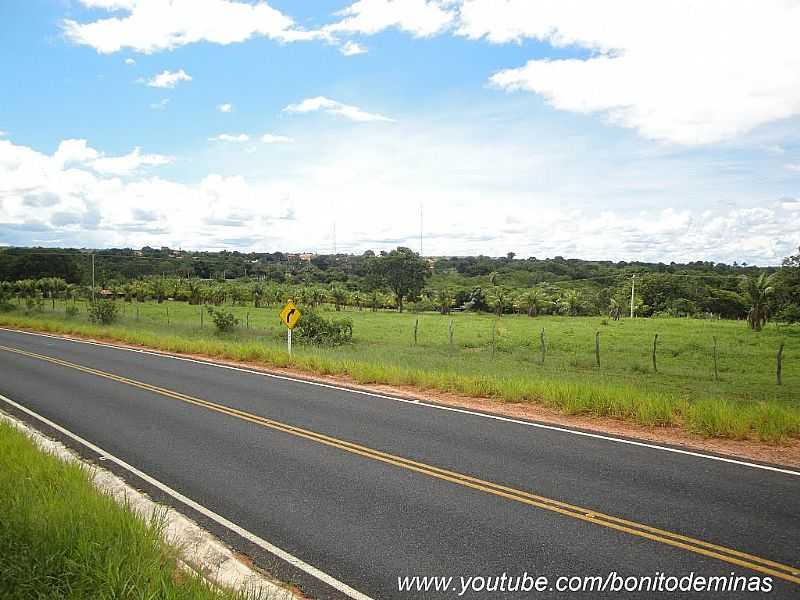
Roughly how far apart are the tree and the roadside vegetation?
3.22 metres

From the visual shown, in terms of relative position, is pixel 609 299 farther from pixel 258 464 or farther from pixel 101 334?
pixel 258 464

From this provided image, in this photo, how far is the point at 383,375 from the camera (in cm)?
1583

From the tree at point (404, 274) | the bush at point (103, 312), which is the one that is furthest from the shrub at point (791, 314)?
the tree at point (404, 274)

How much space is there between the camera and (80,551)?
4.67 metres

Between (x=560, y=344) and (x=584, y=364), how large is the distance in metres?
8.50

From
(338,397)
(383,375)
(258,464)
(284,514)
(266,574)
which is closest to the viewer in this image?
(266,574)

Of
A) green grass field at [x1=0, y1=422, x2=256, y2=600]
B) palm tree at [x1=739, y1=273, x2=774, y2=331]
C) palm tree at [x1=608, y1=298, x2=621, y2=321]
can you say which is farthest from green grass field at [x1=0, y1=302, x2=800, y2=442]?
palm tree at [x1=608, y1=298, x2=621, y2=321]

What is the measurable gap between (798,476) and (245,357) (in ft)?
54.9

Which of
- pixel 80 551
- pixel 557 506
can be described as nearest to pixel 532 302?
pixel 557 506

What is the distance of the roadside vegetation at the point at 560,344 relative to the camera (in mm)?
12031

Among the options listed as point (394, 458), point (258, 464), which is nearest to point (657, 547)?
point (394, 458)

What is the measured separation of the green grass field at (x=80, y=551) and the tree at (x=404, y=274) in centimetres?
8187

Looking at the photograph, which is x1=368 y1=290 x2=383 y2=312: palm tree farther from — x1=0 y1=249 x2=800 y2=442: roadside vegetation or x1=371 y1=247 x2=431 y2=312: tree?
x1=371 y1=247 x2=431 y2=312: tree

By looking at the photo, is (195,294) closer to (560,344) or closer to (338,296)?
(338,296)
